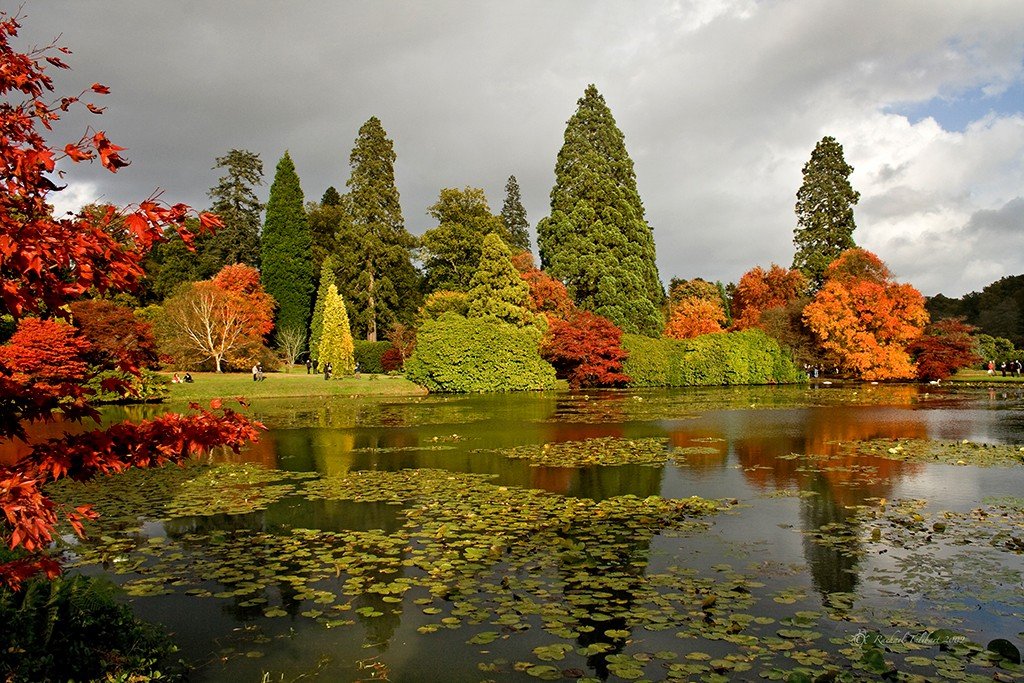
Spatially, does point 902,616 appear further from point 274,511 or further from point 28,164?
point 274,511

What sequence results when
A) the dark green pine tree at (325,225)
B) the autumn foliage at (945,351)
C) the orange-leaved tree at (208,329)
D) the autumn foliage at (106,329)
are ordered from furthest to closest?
the dark green pine tree at (325,225) → the autumn foliage at (945,351) → the orange-leaved tree at (208,329) → the autumn foliage at (106,329)

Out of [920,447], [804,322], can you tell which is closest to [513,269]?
[804,322]

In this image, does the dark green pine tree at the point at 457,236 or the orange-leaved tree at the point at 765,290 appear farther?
the orange-leaved tree at the point at 765,290

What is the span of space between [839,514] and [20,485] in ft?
26.8

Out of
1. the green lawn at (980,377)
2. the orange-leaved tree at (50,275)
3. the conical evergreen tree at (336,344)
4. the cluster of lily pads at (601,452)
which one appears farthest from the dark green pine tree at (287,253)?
the orange-leaved tree at (50,275)

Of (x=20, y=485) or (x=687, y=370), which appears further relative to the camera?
(x=687, y=370)

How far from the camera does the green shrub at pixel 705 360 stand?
126 feet

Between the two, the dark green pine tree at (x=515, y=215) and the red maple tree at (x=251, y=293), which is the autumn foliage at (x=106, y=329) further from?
the dark green pine tree at (x=515, y=215)

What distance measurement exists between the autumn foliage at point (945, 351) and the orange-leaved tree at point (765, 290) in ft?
34.0

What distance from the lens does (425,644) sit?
4.70 meters

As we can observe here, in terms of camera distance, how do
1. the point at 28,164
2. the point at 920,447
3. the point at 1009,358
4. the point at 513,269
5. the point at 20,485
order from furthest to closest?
the point at 1009,358 → the point at 513,269 → the point at 920,447 → the point at 28,164 → the point at 20,485

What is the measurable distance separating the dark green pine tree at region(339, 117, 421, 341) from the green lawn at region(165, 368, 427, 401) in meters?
12.5

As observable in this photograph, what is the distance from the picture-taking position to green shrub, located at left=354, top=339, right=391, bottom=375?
44312 millimetres

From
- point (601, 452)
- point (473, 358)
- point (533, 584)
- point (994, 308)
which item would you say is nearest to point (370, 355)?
point (473, 358)
